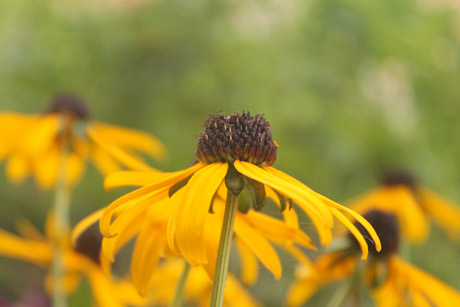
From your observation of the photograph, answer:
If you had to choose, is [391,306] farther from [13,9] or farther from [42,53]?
[13,9]

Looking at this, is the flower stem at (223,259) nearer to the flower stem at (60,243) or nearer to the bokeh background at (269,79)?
the flower stem at (60,243)

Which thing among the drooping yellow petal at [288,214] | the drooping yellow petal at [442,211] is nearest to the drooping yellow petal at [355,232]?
the drooping yellow petal at [288,214]

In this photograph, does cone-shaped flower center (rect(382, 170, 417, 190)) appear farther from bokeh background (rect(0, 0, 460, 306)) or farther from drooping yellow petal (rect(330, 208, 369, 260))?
drooping yellow petal (rect(330, 208, 369, 260))

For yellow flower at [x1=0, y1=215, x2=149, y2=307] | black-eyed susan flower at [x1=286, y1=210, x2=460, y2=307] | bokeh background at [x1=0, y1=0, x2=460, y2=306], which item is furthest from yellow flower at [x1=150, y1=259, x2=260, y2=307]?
bokeh background at [x1=0, y1=0, x2=460, y2=306]

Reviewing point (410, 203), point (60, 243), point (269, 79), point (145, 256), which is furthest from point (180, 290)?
point (269, 79)

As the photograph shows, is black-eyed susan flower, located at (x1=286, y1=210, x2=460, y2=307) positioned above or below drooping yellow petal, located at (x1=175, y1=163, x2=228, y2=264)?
below

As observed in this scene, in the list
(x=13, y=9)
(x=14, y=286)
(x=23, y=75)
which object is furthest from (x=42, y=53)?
(x=14, y=286)

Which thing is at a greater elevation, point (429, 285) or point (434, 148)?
point (434, 148)
